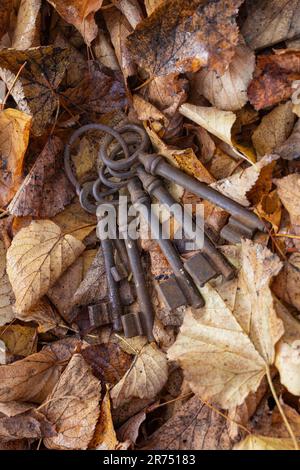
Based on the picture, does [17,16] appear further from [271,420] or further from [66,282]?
[271,420]

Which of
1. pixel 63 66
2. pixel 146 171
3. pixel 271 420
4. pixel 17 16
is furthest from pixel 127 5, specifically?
pixel 271 420

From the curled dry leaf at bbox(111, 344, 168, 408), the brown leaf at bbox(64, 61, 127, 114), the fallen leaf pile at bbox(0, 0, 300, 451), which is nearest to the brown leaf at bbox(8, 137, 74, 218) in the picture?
the fallen leaf pile at bbox(0, 0, 300, 451)

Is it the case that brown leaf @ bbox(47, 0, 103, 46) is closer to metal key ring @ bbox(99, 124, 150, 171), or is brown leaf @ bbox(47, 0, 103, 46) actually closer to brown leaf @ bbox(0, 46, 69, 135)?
brown leaf @ bbox(0, 46, 69, 135)

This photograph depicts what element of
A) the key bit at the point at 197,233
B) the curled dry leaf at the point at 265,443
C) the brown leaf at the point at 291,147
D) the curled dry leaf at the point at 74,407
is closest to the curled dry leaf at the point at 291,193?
the brown leaf at the point at 291,147

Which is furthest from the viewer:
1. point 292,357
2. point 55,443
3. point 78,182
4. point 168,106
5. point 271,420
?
point 78,182

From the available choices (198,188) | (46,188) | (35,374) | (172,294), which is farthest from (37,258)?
(198,188)

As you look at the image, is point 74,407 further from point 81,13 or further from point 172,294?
point 81,13
